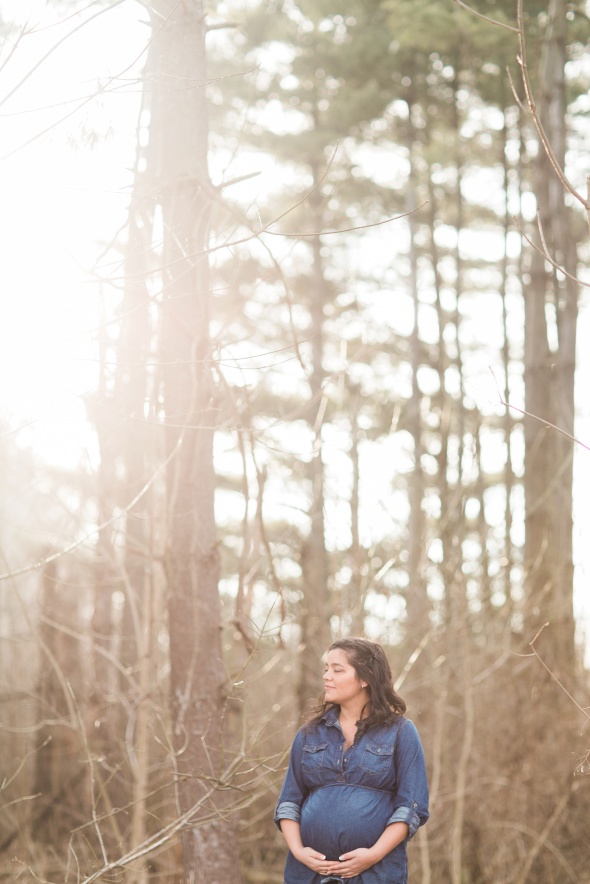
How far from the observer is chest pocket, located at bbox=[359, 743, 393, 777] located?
3227 mm

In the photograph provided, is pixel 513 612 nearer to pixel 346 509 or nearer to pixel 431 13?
pixel 346 509

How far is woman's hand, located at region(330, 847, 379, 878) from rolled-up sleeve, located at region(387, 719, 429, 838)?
12 centimetres

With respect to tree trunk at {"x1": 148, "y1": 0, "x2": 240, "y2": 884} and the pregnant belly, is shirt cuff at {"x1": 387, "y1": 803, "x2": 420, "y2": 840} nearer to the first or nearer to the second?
the pregnant belly

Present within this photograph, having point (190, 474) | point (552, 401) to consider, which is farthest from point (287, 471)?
point (190, 474)

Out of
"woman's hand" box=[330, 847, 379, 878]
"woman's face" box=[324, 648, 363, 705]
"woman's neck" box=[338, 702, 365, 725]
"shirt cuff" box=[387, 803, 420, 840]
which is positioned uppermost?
"woman's face" box=[324, 648, 363, 705]

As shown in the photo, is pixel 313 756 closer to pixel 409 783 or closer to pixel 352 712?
pixel 352 712

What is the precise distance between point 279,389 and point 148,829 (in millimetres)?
9362

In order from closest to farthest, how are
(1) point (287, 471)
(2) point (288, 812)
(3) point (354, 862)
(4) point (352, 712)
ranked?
(3) point (354, 862)
(2) point (288, 812)
(4) point (352, 712)
(1) point (287, 471)

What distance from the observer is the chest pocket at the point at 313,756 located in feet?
10.8

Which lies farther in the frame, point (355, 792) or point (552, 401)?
point (552, 401)

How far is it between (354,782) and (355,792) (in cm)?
4

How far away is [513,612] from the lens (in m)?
8.23

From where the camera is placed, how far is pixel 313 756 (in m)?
3.33

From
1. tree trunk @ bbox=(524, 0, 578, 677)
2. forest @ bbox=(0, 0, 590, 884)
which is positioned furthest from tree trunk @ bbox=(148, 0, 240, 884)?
tree trunk @ bbox=(524, 0, 578, 677)
